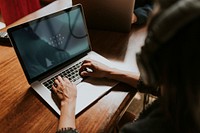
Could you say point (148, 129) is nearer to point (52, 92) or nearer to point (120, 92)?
point (120, 92)

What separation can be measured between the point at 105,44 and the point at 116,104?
478 millimetres

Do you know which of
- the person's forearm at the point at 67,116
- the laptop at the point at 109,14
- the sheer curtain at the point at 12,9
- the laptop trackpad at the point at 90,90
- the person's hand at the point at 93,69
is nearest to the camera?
the person's forearm at the point at 67,116

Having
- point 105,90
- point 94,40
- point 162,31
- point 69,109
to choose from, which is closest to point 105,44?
point 94,40

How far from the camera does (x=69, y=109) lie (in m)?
0.85

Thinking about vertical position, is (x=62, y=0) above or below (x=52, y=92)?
above

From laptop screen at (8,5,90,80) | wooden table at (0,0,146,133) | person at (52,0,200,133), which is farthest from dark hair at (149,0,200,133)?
laptop screen at (8,5,90,80)

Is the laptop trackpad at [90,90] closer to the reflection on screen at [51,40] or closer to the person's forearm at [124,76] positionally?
the person's forearm at [124,76]

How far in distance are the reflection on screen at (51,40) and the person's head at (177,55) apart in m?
0.56

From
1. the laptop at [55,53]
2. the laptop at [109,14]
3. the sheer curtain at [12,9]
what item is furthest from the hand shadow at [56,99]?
the sheer curtain at [12,9]

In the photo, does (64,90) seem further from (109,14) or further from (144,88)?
(109,14)

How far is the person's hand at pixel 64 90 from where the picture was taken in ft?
2.94

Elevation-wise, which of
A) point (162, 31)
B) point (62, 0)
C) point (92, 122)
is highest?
point (162, 31)

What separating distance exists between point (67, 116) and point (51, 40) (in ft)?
1.18

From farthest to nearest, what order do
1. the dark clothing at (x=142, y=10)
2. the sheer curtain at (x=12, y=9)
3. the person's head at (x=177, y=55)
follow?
the sheer curtain at (x=12, y=9), the dark clothing at (x=142, y=10), the person's head at (x=177, y=55)
